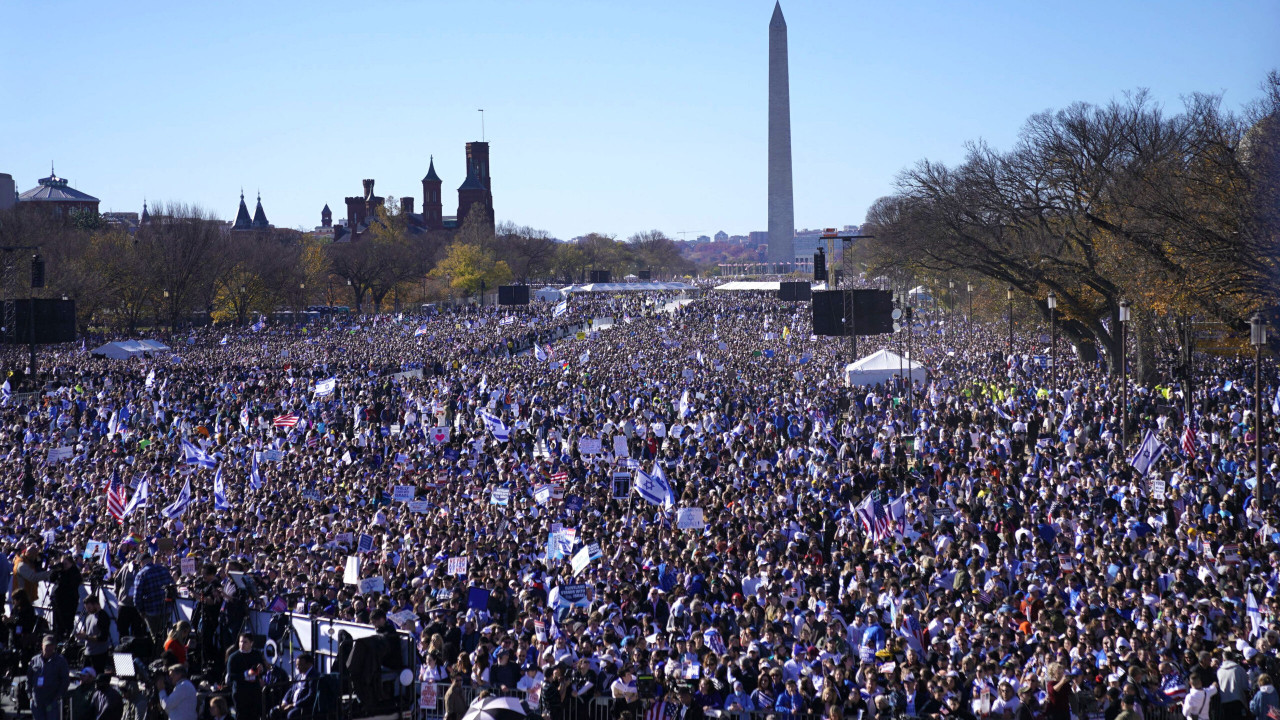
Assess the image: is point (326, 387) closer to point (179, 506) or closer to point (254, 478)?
point (254, 478)

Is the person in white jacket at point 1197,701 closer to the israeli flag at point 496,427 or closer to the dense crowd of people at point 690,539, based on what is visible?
the dense crowd of people at point 690,539

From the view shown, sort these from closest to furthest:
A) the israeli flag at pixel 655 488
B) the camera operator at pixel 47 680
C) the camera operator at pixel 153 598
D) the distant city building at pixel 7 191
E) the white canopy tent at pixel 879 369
Result: the camera operator at pixel 47 680 < the camera operator at pixel 153 598 < the israeli flag at pixel 655 488 < the white canopy tent at pixel 879 369 < the distant city building at pixel 7 191

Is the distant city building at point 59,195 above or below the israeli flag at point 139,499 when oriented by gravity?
above

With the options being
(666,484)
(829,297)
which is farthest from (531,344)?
(666,484)

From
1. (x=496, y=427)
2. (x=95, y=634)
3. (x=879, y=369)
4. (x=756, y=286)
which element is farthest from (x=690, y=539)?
(x=756, y=286)

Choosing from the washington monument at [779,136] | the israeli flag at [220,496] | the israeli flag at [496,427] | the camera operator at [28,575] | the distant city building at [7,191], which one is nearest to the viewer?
the camera operator at [28,575]

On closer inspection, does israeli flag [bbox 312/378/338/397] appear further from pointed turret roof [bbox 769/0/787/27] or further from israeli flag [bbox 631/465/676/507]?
pointed turret roof [bbox 769/0/787/27]

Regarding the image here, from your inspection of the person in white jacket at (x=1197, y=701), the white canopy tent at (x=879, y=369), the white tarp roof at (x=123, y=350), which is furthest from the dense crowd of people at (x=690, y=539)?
the white tarp roof at (x=123, y=350)
